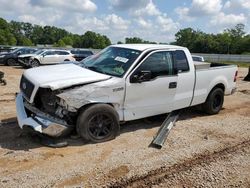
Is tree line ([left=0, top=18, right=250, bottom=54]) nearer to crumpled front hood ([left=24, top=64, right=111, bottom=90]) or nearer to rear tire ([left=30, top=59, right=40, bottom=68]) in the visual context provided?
rear tire ([left=30, top=59, right=40, bottom=68])

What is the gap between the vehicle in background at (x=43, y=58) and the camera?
74.5 ft

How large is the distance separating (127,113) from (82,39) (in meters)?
118

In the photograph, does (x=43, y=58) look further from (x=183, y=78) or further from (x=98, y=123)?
(x=98, y=123)

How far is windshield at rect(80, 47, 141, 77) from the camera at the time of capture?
6.23 metres

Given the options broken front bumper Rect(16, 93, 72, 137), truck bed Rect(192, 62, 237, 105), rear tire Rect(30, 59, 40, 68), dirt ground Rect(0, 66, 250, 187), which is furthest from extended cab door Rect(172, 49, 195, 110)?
rear tire Rect(30, 59, 40, 68)

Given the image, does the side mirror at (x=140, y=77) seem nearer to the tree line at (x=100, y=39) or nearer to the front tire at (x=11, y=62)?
the front tire at (x=11, y=62)

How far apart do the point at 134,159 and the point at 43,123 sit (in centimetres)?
165

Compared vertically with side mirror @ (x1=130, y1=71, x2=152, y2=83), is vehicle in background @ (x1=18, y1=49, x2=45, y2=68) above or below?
below

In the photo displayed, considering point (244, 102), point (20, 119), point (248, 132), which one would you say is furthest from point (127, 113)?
point (244, 102)

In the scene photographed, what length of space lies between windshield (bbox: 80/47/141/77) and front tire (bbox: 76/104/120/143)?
79cm

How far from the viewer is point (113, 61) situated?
6527mm

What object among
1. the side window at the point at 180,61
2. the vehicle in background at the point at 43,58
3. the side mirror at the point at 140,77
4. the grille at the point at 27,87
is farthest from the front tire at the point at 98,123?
the vehicle in background at the point at 43,58

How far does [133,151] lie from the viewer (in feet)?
18.4

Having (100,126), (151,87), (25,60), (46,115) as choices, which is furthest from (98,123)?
(25,60)
